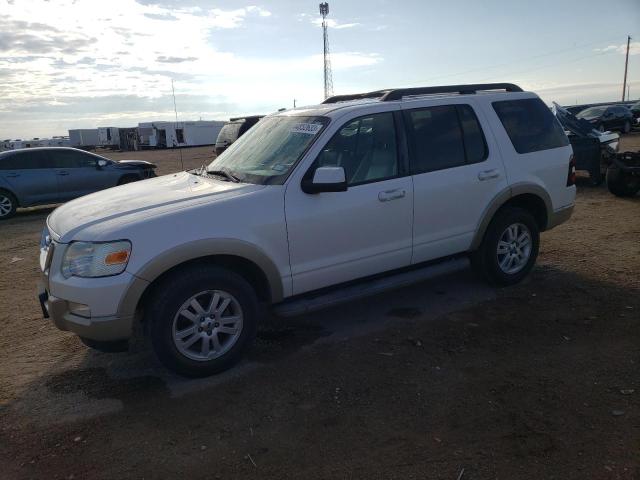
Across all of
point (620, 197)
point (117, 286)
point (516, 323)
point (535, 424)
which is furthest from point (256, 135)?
point (620, 197)

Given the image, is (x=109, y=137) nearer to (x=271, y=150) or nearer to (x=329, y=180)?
(x=271, y=150)

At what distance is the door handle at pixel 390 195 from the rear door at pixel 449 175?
17 centimetres

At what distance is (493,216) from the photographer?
5.07 metres

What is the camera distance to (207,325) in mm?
3693

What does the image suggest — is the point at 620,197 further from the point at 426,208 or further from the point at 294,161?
the point at 294,161

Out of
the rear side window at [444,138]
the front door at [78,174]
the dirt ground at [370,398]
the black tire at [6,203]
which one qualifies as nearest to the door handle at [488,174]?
the rear side window at [444,138]

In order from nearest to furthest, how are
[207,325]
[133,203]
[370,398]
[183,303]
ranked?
1. [370,398]
2. [183,303]
3. [207,325]
4. [133,203]

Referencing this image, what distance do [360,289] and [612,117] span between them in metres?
31.5

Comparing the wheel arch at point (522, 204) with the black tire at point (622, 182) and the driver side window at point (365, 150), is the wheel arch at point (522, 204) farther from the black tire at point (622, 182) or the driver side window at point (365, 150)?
the black tire at point (622, 182)

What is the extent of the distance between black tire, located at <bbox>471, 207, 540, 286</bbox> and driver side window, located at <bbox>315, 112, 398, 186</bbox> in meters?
1.38

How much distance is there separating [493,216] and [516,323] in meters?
1.13

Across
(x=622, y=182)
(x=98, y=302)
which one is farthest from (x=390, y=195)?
(x=622, y=182)

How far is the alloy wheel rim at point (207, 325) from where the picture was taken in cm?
360

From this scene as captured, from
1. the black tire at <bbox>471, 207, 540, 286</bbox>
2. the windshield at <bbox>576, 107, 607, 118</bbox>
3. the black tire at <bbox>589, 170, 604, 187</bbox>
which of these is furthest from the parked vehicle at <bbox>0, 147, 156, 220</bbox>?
the windshield at <bbox>576, 107, 607, 118</bbox>
